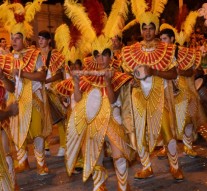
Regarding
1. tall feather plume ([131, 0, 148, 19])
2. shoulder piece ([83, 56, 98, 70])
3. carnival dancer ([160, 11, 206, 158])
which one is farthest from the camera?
carnival dancer ([160, 11, 206, 158])

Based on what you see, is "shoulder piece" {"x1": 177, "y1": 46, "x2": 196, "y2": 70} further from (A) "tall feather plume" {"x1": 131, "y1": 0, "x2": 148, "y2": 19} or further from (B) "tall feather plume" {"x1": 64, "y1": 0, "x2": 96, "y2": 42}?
(B) "tall feather plume" {"x1": 64, "y1": 0, "x2": 96, "y2": 42}

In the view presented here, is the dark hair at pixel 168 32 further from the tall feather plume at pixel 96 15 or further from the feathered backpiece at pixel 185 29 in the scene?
the tall feather plume at pixel 96 15

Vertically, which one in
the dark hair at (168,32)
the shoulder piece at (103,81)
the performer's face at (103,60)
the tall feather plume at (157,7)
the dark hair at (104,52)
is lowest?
the shoulder piece at (103,81)

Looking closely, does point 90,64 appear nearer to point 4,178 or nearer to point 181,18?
point 4,178

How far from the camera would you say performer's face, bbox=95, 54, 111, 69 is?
4.43m

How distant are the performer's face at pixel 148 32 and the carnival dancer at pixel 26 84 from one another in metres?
1.32

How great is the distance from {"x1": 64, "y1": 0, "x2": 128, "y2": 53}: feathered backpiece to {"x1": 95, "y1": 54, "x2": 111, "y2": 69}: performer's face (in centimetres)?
9

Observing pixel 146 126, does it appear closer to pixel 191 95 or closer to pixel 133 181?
pixel 133 181

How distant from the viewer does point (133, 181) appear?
18.4ft

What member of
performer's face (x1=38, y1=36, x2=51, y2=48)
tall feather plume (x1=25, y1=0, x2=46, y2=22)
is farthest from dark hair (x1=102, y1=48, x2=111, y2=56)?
performer's face (x1=38, y1=36, x2=51, y2=48)

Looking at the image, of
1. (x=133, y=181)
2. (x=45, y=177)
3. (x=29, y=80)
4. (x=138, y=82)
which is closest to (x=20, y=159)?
(x=45, y=177)

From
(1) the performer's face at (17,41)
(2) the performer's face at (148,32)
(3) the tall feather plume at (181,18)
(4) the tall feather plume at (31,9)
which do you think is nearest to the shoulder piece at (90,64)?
(2) the performer's face at (148,32)

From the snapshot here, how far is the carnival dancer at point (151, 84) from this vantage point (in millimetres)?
5215

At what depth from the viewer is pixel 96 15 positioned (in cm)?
463
